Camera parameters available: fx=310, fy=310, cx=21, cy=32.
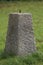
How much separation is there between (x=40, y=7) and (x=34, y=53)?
53.0ft

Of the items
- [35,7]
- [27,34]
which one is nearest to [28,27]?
[27,34]

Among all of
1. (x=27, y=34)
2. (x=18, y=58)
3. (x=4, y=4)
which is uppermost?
(x=4, y=4)

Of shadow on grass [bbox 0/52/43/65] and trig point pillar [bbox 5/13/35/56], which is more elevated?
trig point pillar [bbox 5/13/35/56]

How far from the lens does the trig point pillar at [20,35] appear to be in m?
7.52

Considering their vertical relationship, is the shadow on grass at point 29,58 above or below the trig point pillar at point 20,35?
below

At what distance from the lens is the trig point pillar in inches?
296

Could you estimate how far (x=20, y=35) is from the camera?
24.7 feet

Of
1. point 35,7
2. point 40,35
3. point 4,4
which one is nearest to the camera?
point 40,35

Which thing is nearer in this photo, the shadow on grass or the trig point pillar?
the shadow on grass

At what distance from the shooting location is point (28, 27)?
25.1 ft

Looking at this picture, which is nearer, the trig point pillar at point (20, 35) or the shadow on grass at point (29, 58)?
the shadow on grass at point (29, 58)

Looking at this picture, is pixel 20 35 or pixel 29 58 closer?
pixel 29 58

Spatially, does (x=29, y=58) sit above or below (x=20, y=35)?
below

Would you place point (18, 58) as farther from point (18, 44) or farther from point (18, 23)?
point (18, 23)
